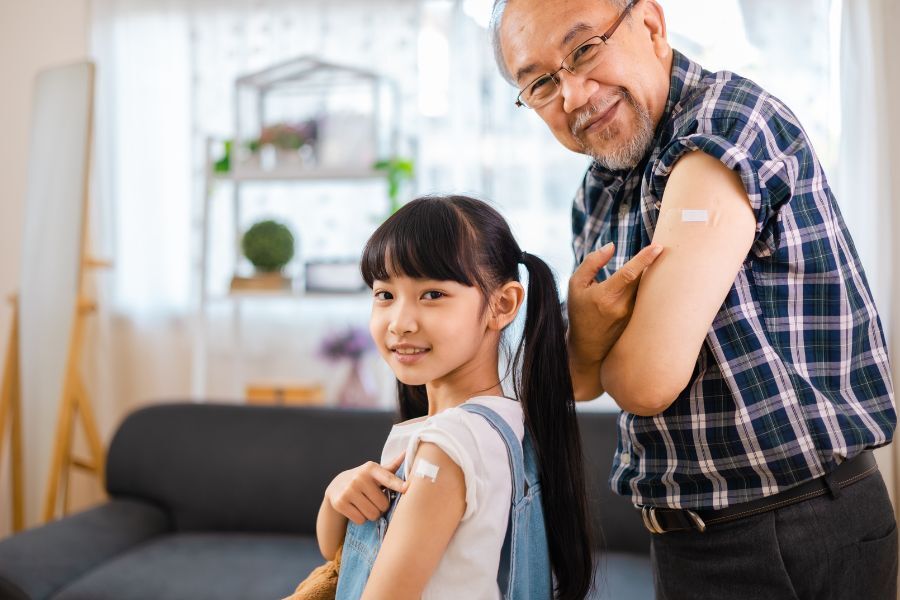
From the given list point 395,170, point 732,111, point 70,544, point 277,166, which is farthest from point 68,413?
point 732,111

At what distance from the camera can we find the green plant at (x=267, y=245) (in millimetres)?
3143

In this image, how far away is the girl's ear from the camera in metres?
1.09

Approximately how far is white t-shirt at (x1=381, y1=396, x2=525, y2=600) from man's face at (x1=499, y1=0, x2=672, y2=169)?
426mm

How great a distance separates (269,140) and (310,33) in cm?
60

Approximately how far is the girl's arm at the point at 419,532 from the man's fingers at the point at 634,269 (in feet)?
Answer: 0.95

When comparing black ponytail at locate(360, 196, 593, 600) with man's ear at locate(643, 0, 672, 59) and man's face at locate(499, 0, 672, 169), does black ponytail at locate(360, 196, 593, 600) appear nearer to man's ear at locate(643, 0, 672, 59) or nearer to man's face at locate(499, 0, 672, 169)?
man's face at locate(499, 0, 672, 169)

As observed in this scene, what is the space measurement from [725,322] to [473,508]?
37cm

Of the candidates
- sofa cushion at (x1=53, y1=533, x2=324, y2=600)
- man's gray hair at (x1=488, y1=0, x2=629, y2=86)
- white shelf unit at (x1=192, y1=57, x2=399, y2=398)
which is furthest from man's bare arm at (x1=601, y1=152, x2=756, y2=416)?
white shelf unit at (x1=192, y1=57, x2=399, y2=398)

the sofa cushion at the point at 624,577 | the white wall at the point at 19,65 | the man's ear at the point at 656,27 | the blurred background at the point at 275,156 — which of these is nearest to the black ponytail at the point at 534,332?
the man's ear at the point at 656,27

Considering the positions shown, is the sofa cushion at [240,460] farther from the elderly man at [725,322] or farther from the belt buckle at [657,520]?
the elderly man at [725,322]

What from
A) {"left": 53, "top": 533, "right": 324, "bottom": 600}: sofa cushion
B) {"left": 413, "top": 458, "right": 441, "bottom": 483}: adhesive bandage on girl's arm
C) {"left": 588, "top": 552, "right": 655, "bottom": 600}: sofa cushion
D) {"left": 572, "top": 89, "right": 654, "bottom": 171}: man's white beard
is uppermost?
{"left": 572, "top": 89, "right": 654, "bottom": 171}: man's white beard

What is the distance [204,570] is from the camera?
2.26 m

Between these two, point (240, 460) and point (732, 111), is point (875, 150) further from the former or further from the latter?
point (240, 460)

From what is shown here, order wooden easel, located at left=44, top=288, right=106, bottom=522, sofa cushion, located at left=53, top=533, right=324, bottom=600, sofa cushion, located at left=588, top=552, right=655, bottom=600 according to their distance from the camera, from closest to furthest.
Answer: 1. sofa cushion, located at left=588, top=552, right=655, bottom=600
2. sofa cushion, located at left=53, top=533, right=324, bottom=600
3. wooden easel, located at left=44, top=288, right=106, bottom=522
